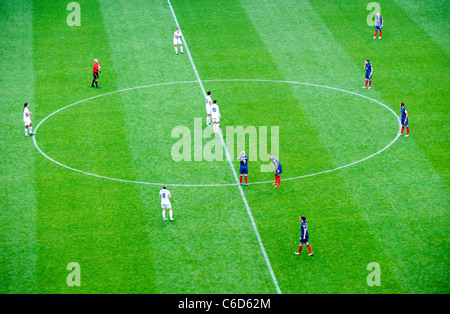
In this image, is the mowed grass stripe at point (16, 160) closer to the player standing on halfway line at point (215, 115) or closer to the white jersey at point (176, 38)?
the player standing on halfway line at point (215, 115)

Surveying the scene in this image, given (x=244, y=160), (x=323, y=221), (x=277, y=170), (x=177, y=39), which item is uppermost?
(x=244, y=160)

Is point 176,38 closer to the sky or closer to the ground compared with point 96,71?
closer to the sky

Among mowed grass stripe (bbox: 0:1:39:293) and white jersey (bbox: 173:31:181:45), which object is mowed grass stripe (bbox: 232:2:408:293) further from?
mowed grass stripe (bbox: 0:1:39:293)

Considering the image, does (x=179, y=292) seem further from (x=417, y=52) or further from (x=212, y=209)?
(x=417, y=52)

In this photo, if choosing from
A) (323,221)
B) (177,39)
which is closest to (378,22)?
(177,39)

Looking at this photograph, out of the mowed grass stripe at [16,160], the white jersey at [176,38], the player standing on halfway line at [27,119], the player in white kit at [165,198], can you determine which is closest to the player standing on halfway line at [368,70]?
the white jersey at [176,38]

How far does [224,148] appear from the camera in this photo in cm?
3123

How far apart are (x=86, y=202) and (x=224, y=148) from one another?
788 cm

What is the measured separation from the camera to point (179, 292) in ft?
70.3

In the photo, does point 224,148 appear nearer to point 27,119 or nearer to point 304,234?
point 304,234

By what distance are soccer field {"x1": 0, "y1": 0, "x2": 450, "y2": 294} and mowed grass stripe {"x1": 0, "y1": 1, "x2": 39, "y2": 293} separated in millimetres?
100

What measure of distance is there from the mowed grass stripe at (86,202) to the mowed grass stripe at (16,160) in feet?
1.66

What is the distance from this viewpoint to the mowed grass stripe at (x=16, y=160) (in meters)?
22.8
